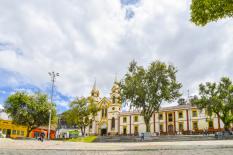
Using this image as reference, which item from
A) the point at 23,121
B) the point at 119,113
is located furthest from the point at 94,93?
the point at 23,121

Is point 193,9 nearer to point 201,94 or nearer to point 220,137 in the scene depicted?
point 220,137

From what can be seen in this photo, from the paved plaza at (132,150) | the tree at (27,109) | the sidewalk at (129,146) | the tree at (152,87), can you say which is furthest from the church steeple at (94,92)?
the paved plaza at (132,150)

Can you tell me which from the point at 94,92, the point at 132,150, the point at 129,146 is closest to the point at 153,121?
the point at 94,92

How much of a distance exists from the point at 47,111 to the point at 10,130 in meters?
17.6

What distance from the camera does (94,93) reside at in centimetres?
7519

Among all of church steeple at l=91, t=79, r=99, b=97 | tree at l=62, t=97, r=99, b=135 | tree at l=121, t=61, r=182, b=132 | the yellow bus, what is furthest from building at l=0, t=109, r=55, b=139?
tree at l=121, t=61, r=182, b=132

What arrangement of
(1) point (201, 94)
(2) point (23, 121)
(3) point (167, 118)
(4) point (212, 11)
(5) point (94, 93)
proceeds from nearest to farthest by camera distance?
(4) point (212, 11), (1) point (201, 94), (2) point (23, 121), (3) point (167, 118), (5) point (94, 93)

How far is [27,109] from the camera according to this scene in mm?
48844

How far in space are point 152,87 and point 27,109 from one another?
2580 centimetres

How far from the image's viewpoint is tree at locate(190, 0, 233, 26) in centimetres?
912

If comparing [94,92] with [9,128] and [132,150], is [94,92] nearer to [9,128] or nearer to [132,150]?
[9,128]

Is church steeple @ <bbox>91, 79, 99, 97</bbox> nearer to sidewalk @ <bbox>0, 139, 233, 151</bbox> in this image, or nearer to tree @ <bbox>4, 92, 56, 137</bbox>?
tree @ <bbox>4, 92, 56, 137</bbox>

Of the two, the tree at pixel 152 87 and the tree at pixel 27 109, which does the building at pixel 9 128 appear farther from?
the tree at pixel 152 87

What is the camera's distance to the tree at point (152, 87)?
3925 centimetres
